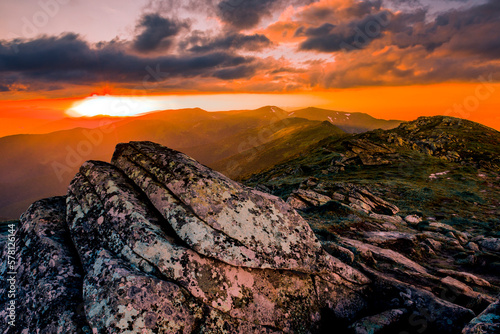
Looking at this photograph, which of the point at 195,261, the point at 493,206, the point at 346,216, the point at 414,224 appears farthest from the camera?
the point at 493,206

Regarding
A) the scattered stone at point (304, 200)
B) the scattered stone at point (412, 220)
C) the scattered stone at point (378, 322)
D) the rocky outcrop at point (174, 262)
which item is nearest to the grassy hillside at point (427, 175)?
the scattered stone at point (412, 220)

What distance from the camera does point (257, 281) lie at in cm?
842

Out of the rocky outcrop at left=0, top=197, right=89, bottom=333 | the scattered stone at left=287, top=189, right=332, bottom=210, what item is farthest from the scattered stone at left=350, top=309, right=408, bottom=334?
the scattered stone at left=287, top=189, right=332, bottom=210

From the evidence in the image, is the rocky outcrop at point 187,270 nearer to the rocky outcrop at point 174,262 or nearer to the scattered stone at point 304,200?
the rocky outcrop at point 174,262

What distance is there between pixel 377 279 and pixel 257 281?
5.44 meters

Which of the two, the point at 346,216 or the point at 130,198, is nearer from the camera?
the point at 130,198

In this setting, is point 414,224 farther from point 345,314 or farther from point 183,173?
point 183,173

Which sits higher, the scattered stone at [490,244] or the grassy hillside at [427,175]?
the scattered stone at [490,244]

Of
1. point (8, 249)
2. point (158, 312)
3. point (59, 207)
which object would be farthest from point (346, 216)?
point (8, 249)

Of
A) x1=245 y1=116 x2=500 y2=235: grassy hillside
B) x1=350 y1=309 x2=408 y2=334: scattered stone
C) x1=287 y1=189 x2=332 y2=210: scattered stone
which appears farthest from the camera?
x1=245 y1=116 x2=500 y2=235: grassy hillside

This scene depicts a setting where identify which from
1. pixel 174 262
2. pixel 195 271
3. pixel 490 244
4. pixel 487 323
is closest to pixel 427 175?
pixel 490 244

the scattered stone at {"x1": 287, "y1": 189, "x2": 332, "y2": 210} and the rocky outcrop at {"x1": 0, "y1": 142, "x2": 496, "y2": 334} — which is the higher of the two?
the rocky outcrop at {"x1": 0, "y1": 142, "x2": 496, "y2": 334}

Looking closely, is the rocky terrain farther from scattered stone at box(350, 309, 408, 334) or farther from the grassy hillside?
the grassy hillside

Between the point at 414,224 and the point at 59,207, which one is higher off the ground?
the point at 59,207
